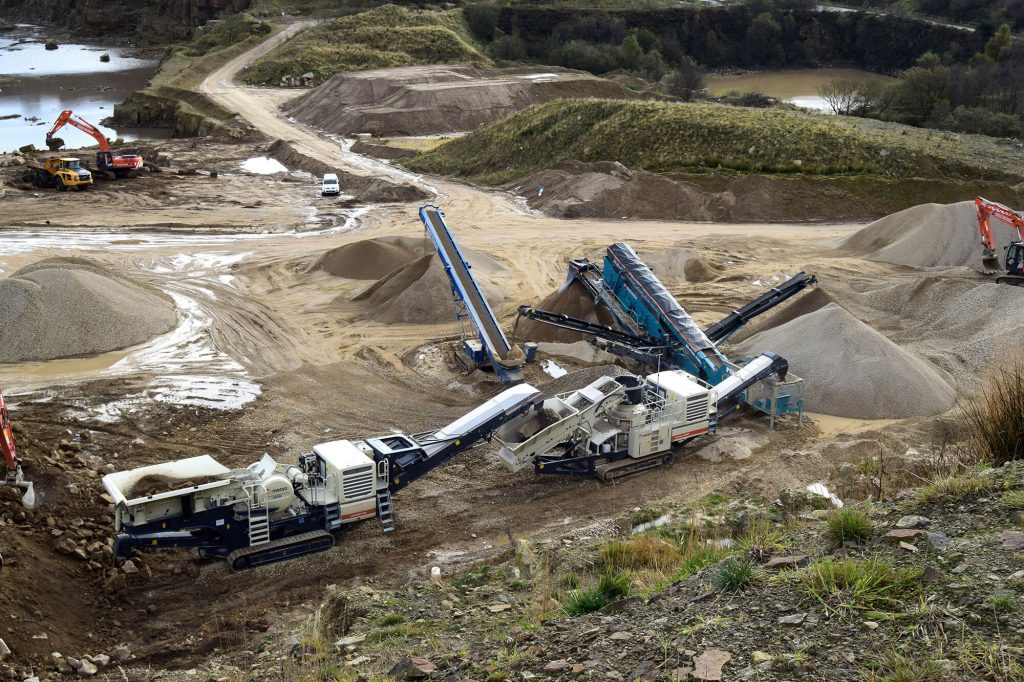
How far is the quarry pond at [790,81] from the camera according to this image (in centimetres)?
8046

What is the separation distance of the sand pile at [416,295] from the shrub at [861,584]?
63.3ft

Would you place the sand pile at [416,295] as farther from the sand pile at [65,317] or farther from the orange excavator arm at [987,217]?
the orange excavator arm at [987,217]

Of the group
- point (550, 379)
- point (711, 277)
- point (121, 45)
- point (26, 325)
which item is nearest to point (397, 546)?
point (550, 379)

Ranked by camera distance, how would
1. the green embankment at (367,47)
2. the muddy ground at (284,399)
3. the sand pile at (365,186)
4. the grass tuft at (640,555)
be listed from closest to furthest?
the grass tuft at (640,555)
the muddy ground at (284,399)
the sand pile at (365,186)
the green embankment at (367,47)

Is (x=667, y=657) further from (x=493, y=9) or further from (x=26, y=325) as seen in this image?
(x=493, y=9)

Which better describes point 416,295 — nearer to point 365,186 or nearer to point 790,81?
point 365,186

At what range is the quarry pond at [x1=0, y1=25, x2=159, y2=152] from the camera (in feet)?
213

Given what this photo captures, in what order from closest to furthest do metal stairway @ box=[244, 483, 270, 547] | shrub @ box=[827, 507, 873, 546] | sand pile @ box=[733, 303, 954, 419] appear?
shrub @ box=[827, 507, 873, 546] < metal stairway @ box=[244, 483, 270, 547] < sand pile @ box=[733, 303, 954, 419]

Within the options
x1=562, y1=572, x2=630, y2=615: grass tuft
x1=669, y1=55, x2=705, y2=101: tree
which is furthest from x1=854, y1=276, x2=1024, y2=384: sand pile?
x1=669, y1=55, x2=705, y2=101: tree

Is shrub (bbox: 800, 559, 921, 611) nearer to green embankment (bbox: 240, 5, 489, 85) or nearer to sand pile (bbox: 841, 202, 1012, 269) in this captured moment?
sand pile (bbox: 841, 202, 1012, 269)

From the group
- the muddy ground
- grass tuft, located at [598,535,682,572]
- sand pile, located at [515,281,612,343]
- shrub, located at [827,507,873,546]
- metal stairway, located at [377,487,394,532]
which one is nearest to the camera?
shrub, located at [827,507,873,546]

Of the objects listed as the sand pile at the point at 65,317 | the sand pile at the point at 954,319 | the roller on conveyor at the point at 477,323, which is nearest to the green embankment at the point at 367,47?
the sand pile at the point at 65,317

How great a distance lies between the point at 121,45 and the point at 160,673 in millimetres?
114468

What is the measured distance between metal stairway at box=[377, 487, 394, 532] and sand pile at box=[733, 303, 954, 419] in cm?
990
